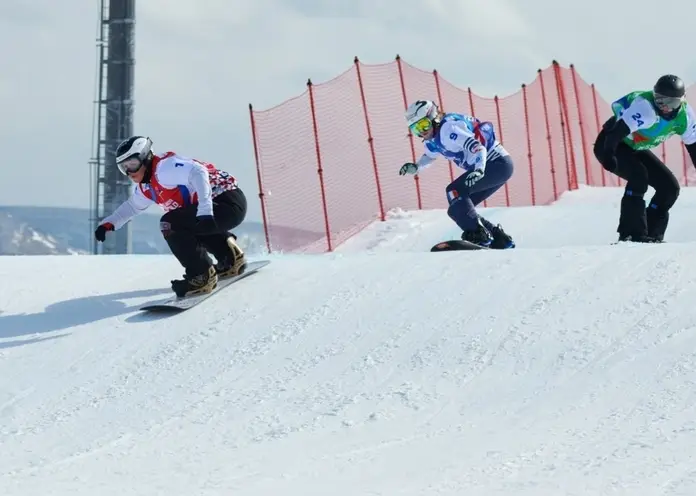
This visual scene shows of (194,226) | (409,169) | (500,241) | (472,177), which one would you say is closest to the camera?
(194,226)

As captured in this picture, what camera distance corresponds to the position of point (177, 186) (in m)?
9.02

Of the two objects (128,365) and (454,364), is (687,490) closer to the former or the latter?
(454,364)

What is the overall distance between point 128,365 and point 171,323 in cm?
75

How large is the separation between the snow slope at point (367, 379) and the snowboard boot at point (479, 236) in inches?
37.8

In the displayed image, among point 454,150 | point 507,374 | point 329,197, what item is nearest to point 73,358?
point 507,374

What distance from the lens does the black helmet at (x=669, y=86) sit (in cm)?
973

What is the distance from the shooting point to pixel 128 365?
8148 millimetres

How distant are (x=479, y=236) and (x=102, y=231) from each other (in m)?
3.32

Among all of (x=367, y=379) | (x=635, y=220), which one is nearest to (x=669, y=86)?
(x=635, y=220)

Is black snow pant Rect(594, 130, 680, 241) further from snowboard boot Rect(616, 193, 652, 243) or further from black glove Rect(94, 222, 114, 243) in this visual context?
black glove Rect(94, 222, 114, 243)

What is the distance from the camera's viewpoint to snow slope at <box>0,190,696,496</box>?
19.0 ft

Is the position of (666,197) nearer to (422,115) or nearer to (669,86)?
(669,86)

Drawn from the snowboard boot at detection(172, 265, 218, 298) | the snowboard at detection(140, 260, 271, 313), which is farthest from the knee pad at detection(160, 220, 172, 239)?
the snowboard at detection(140, 260, 271, 313)

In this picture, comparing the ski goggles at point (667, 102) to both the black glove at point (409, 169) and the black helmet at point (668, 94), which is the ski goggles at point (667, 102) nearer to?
the black helmet at point (668, 94)
